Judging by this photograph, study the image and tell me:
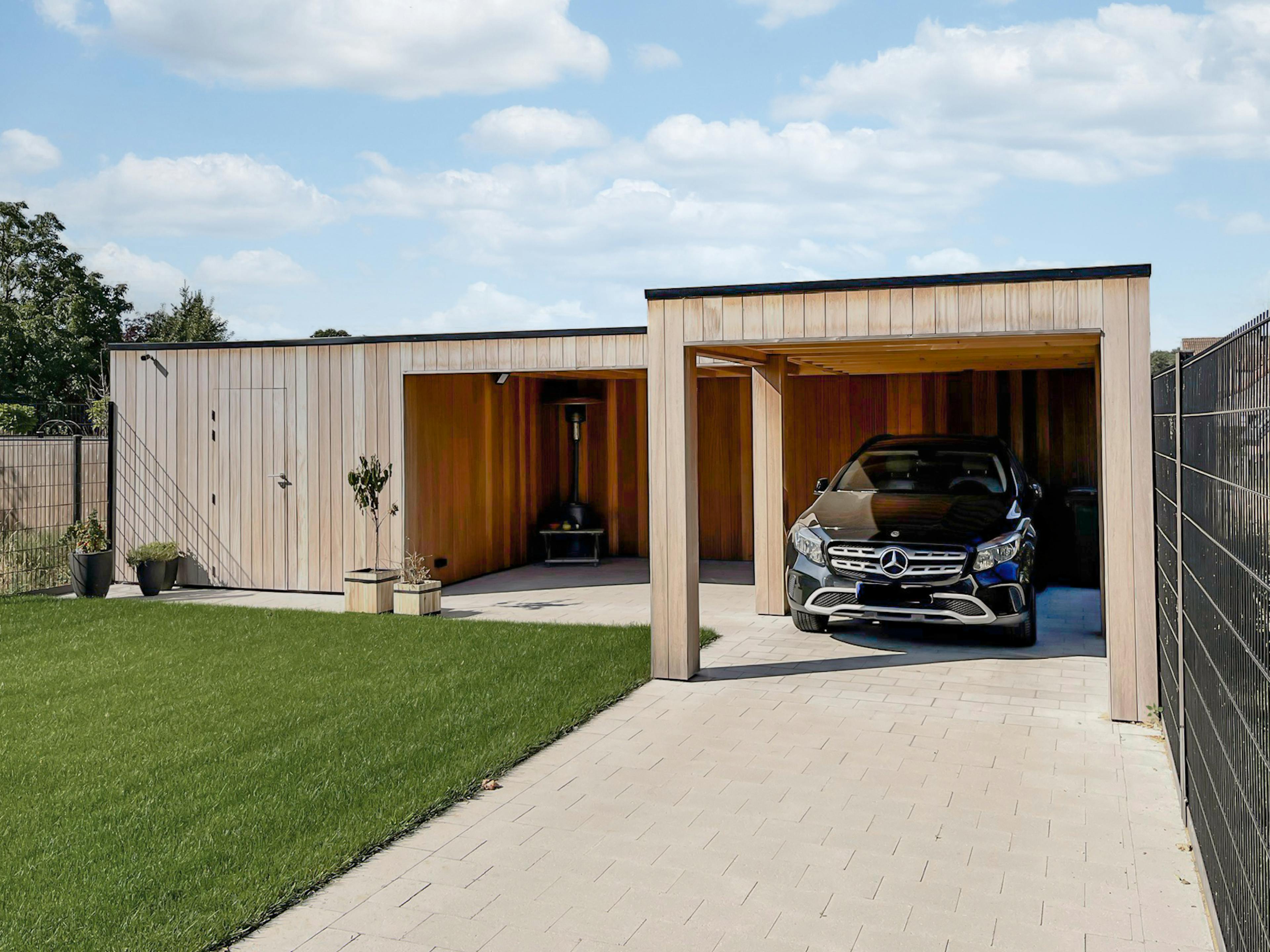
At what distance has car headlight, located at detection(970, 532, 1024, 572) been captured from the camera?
768 cm

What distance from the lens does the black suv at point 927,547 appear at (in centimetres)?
769

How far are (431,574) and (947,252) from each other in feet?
116

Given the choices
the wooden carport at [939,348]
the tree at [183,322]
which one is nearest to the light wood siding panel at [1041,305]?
the wooden carport at [939,348]

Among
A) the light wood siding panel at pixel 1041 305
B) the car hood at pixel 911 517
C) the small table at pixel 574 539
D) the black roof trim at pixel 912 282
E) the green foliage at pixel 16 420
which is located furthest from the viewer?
the green foliage at pixel 16 420

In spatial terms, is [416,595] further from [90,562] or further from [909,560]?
[909,560]

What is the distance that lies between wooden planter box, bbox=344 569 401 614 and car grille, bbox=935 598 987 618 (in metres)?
5.41

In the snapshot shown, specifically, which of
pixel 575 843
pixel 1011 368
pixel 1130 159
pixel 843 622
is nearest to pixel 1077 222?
pixel 1130 159

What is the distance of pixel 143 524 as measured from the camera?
40.9ft

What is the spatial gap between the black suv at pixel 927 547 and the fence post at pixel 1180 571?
3098mm

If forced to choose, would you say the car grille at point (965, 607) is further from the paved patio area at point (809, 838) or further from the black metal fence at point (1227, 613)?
the black metal fence at point (1227, 613)

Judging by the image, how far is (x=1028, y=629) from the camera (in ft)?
26.9

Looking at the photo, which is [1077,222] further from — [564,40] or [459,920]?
[459,920]

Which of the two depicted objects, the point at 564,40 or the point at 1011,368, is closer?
the point at 1011,368

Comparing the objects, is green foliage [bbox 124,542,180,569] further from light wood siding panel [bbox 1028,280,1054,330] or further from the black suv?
light wood siding panel [bbox 1028,280,1054,330]
